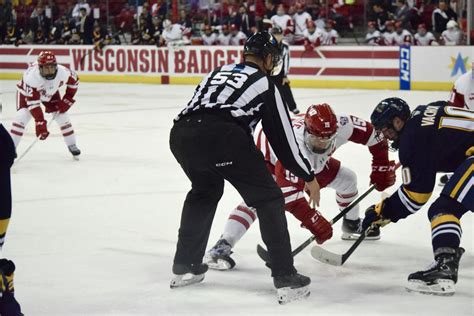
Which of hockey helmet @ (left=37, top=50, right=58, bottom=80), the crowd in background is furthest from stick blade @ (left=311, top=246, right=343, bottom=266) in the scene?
the crowd in background

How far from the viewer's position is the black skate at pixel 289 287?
13.5 feet

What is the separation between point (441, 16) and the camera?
15859 mm

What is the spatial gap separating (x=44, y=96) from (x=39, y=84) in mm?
165

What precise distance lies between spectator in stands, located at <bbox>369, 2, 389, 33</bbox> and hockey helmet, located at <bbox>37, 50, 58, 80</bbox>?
29.2ft

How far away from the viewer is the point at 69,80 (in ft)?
29.5

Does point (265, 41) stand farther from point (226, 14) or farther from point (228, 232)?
point (226, 14)

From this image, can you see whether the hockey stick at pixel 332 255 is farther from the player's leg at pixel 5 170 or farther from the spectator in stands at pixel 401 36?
the spectator in stands at pixel 401 36

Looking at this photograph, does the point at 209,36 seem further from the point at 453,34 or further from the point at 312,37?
the point at 453,34

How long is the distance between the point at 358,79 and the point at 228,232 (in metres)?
11.6

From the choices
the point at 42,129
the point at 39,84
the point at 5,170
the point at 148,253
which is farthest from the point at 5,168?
Result: the point at 39,84

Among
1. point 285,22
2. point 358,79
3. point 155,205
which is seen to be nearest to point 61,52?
point 285,22

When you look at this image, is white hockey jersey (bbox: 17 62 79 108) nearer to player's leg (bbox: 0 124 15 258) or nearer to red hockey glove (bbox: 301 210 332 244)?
red hockey glove (bbox: 301 210 332 244)

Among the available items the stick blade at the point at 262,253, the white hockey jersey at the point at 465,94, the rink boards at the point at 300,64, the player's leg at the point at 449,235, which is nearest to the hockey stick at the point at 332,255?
the stick blade at the point at 262,253

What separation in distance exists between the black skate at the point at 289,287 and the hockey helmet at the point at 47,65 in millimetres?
5178
